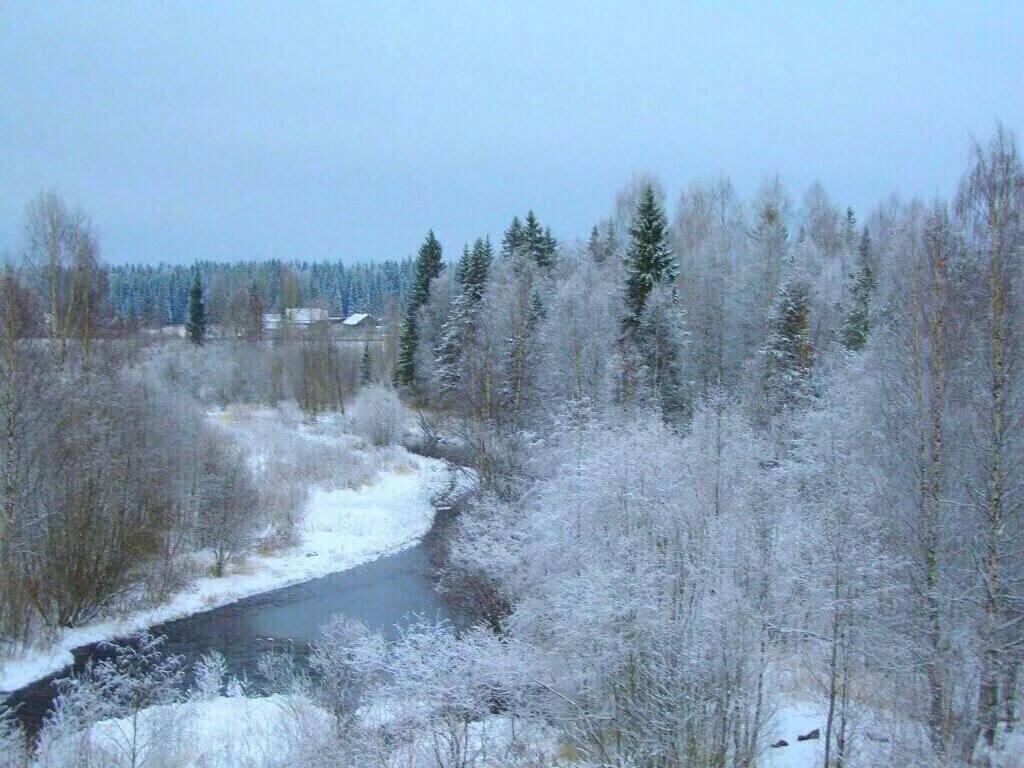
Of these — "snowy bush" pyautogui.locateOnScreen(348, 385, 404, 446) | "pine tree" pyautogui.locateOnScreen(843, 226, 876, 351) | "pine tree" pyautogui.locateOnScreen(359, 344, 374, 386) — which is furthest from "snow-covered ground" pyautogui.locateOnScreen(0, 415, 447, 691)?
"pine tree" pyautogui.locateOnScreen(359, 344, 374, 386)

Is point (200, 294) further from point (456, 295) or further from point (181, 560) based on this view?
point (181, 560)

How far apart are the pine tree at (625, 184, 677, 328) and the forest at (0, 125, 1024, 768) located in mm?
132

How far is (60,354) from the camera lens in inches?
1073

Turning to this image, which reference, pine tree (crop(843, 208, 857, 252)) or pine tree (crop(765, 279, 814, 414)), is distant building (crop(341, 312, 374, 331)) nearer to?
pine tree (crop(843, 208, 857, 252))

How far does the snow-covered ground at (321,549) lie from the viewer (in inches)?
819


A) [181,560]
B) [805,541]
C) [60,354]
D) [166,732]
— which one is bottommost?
[181,560]

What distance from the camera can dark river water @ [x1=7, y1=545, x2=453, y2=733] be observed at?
65.2 ft

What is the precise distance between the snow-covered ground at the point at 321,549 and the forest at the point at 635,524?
0.77 metres

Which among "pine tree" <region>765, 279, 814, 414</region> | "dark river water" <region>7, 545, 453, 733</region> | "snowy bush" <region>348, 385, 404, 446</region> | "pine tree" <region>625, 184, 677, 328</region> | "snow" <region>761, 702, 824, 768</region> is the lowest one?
"dark river water" <region>7, 545, 453, 733</region>

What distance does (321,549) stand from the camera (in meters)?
30.2

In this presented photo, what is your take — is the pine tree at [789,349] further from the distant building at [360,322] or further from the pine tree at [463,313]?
the distant building at [360,322]

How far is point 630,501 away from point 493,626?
15.3ft

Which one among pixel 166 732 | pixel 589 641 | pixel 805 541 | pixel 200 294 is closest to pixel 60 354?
pixel 166 732

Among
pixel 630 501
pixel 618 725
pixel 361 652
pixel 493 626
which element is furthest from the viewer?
pixel 493 626
